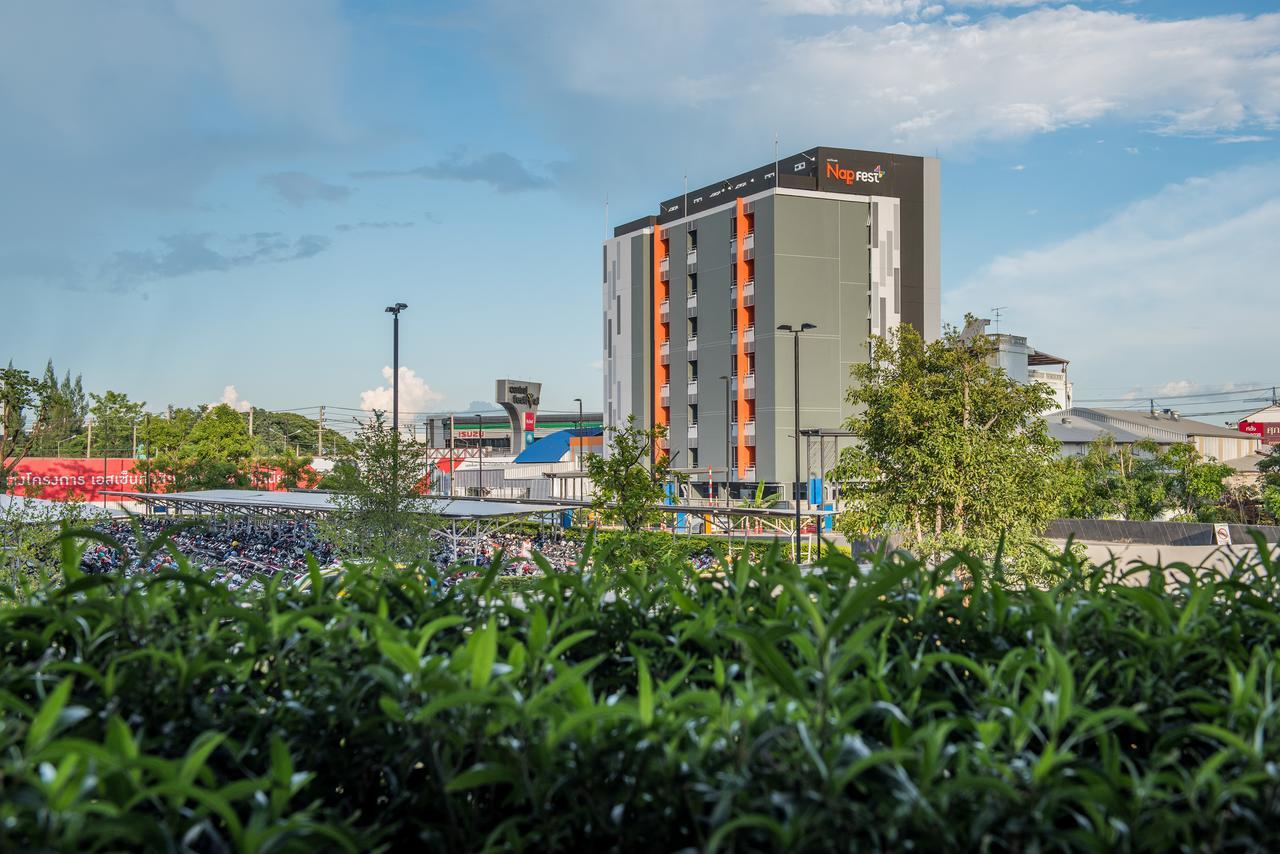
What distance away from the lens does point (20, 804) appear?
3.75 feet

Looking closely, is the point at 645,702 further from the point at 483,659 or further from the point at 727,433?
the point at 727,433

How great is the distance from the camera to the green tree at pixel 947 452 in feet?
68.8

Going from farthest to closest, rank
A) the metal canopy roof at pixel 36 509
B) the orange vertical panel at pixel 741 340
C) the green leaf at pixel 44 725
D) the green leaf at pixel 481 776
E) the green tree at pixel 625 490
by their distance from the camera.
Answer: the orange vertical panel at pixel 741 340 → the green tree at pixel 625 490 → the metal canopy roof at pixel 36 509 → the green leaf at pixel 481 776 → the green leaf at pixel 44 725

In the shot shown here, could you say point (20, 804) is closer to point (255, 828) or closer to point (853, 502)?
point (255, 828)

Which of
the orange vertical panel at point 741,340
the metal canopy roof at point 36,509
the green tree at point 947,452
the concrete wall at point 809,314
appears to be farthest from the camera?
the orange vertical panel at point 741,340

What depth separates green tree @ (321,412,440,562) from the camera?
23.6 meters

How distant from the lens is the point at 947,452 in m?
21.0

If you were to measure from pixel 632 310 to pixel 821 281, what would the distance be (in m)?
12.8

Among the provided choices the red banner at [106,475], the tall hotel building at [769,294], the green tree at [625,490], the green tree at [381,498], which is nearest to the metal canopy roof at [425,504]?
the green tree at [381,498]

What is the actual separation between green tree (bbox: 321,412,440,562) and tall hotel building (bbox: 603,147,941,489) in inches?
1172

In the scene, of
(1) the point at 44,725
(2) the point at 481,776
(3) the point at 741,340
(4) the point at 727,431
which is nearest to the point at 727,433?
(4) the point at 727,431

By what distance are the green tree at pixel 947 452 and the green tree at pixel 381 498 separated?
10600 millimetres

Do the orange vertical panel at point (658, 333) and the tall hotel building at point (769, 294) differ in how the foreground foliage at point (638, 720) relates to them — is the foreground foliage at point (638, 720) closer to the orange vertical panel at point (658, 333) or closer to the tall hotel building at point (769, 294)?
the tall hotel building at point (769, 294)

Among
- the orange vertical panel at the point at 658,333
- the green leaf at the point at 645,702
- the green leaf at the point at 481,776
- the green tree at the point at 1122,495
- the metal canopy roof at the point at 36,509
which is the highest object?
the orange vertical panel at the point at 658,333
